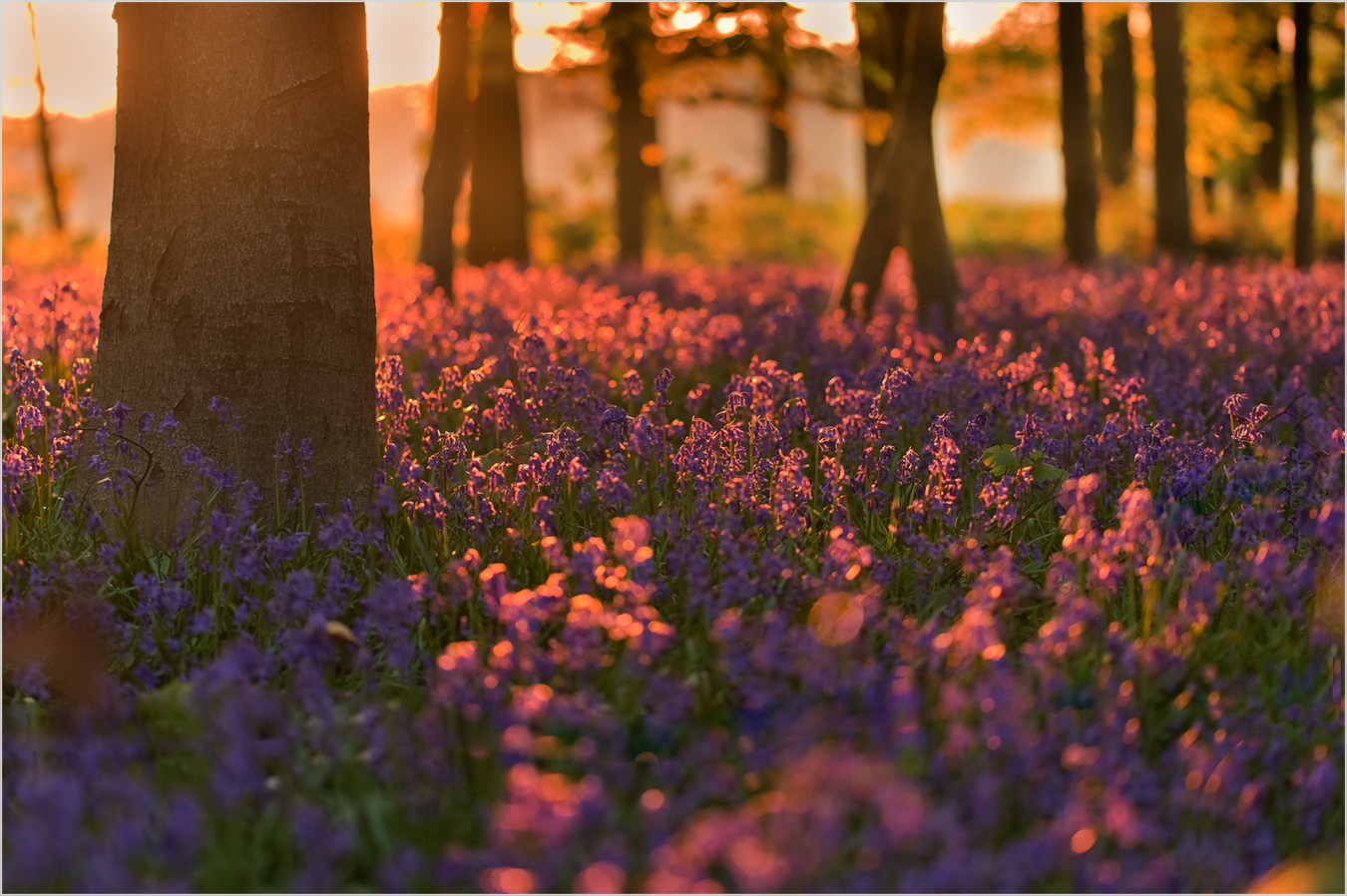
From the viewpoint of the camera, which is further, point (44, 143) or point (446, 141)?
point (44, 143)

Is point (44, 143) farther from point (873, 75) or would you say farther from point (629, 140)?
point (873, 75)

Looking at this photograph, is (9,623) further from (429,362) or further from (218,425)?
(429,362)

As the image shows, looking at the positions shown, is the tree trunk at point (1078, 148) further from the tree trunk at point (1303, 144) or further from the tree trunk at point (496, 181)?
the tree trunk at point (496, 181)

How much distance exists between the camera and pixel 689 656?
126 inches

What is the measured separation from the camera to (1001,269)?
1558cm

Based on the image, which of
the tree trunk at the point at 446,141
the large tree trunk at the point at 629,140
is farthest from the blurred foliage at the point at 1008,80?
the tree trunk at the point at 446,141

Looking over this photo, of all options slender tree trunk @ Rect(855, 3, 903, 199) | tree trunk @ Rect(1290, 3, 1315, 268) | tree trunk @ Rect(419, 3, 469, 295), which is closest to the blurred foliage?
slender tree trunk @ Rect(855, 3, 903, 199)

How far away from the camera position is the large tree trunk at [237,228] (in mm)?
4312

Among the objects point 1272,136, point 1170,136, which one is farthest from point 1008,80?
point 1170,136

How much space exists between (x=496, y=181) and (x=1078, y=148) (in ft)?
25.9

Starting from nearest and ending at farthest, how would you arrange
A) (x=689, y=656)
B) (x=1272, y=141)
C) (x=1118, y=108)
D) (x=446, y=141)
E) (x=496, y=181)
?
1. (x=689, y=656)
2. (x=446, y=141)
3. (x=496, y=181)
4. (x=1118, y=108)
5. (x=1272, y=141)

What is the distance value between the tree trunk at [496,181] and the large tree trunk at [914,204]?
7.30 metres

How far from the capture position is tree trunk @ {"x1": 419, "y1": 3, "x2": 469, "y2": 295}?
11.1 m

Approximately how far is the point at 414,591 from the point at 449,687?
0.72m
